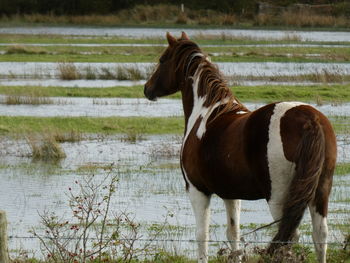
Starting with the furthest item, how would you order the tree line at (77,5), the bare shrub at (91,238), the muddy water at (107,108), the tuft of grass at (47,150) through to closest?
the tree line at (77,5), the muddy water at (107,108), the tuft of grass at (47,150), the bare shrub at (91,238)

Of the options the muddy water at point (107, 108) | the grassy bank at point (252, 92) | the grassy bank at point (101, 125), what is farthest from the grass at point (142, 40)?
the grassy bank at point (101, 125)

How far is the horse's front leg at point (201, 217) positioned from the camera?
24.3ft

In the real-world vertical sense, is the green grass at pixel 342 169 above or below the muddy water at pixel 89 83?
above

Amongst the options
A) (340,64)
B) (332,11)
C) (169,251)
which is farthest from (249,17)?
(169,251)

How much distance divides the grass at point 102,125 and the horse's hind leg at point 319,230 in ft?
33.5

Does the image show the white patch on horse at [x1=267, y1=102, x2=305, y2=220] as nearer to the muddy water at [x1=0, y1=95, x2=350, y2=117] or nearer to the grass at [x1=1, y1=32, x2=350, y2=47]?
the muddy water at [x1=0, y1=95, x2=350, y2=117]

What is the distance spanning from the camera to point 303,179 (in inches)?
250

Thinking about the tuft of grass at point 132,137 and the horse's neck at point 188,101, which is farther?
the tuft of grass at point 132,137

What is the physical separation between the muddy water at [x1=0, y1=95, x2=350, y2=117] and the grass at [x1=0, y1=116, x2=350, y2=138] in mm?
963

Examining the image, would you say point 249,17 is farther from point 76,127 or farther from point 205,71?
point 205,71

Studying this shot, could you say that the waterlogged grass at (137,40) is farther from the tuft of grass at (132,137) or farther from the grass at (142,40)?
the tuft of grass at (132,137)

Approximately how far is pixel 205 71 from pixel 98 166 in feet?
21.4

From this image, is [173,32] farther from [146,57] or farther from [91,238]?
[91,238]

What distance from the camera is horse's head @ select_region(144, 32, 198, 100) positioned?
812 cm
